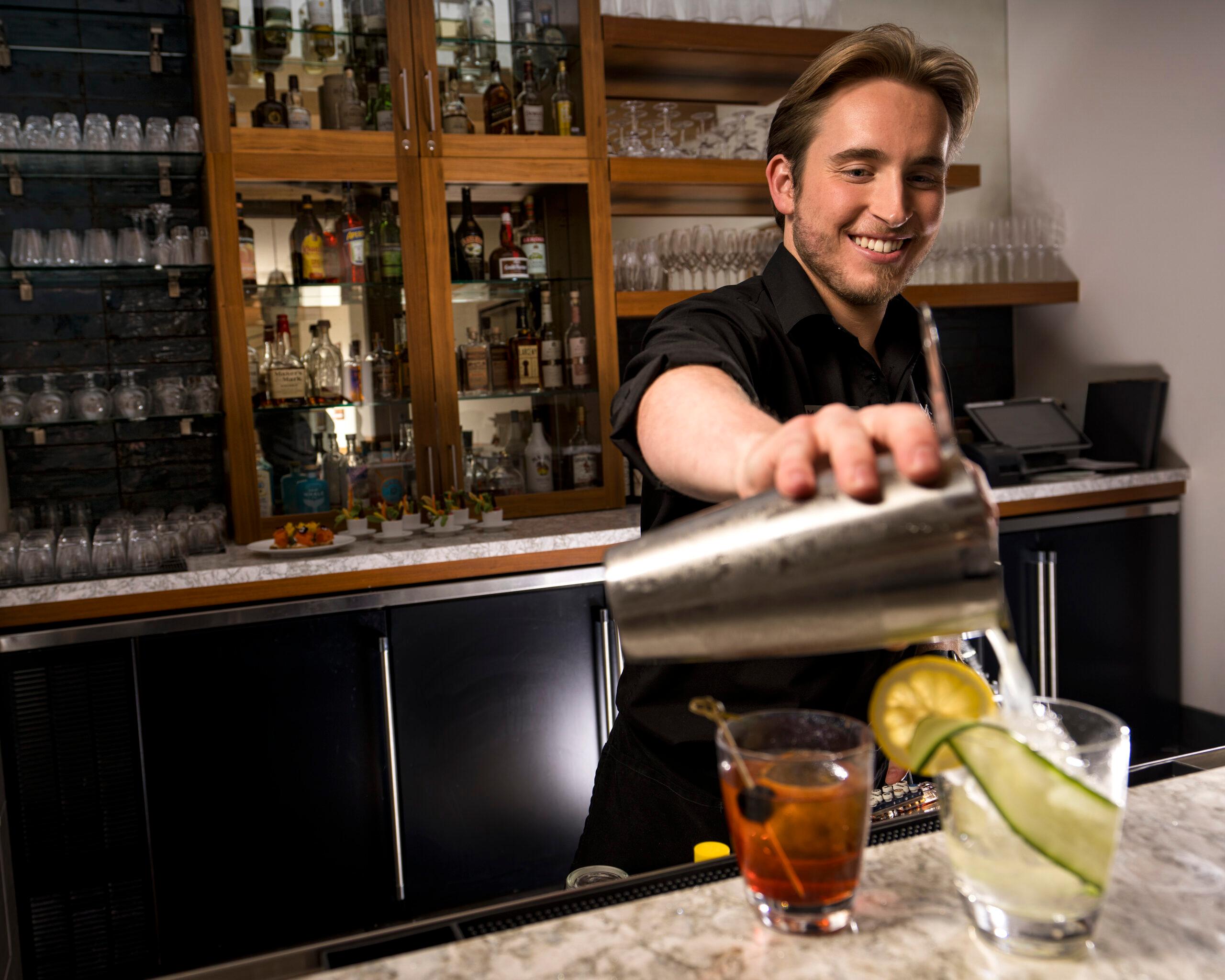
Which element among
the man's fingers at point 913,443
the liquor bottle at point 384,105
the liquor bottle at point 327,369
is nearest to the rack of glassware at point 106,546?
the liquor bottle at point 327,369

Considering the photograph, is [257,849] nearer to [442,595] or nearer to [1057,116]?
[442,595]

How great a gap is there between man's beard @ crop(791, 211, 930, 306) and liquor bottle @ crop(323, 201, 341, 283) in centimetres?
183

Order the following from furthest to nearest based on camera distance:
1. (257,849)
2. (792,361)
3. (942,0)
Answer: (942,0) → (257,849) → (792,361)

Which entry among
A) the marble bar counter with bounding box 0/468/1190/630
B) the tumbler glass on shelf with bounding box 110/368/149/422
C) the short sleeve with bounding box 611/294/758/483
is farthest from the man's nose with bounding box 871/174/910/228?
the tumbler glass on shelf with bounding box 110/368/149/422

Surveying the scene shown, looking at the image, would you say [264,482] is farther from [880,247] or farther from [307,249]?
[880,247]

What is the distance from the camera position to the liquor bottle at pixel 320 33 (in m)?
2.75

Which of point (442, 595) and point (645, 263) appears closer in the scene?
point (442, 595)

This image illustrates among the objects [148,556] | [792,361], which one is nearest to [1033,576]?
[792,361]

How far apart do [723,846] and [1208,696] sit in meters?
2.92

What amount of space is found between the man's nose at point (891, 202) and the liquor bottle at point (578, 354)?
1768mm

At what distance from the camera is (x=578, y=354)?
2.99 m

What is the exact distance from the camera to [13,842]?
82.1 inches

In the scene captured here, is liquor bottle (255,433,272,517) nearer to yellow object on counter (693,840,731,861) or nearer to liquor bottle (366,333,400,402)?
liquor bottle (366,333,400,402)

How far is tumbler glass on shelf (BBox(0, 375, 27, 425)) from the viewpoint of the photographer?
247 cm
